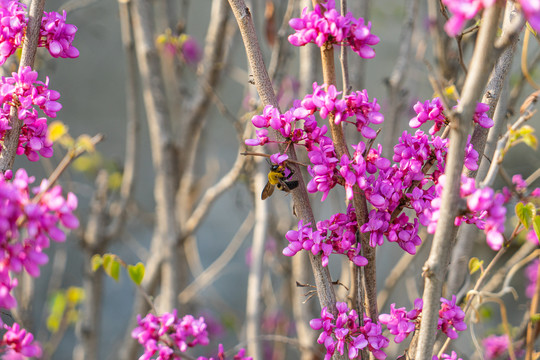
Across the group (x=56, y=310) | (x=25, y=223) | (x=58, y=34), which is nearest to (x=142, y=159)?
(x=56, y=310)

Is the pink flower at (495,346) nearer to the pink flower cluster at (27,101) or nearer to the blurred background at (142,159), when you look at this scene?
the blurred background at (142,159)

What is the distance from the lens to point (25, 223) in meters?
0.52

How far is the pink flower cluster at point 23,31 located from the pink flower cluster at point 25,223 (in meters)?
0.27

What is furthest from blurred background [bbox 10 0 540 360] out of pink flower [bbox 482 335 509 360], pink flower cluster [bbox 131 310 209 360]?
pink flower cluster [bbox 131 310 209 360]

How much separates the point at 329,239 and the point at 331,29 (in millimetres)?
271

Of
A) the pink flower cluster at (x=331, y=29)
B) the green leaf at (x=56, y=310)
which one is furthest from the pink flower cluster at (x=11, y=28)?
the green leaf at (x=56, y=310)

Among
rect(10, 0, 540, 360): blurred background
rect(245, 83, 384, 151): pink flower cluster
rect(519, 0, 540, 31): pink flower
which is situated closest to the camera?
rect(519, 0, 540, 31): pink flower

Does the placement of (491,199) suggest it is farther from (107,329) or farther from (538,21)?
(107,329)

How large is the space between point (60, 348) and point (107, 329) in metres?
0.27

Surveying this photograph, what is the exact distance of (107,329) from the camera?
313cm

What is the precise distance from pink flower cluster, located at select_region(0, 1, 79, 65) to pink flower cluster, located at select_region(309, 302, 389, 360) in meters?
0.52

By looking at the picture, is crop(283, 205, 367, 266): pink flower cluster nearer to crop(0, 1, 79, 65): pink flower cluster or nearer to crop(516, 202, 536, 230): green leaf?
crop(516, 202, 536, 230): green leaf

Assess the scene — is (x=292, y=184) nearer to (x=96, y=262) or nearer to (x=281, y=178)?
(x=281, y=178)

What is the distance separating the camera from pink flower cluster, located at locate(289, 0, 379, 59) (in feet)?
2.07
